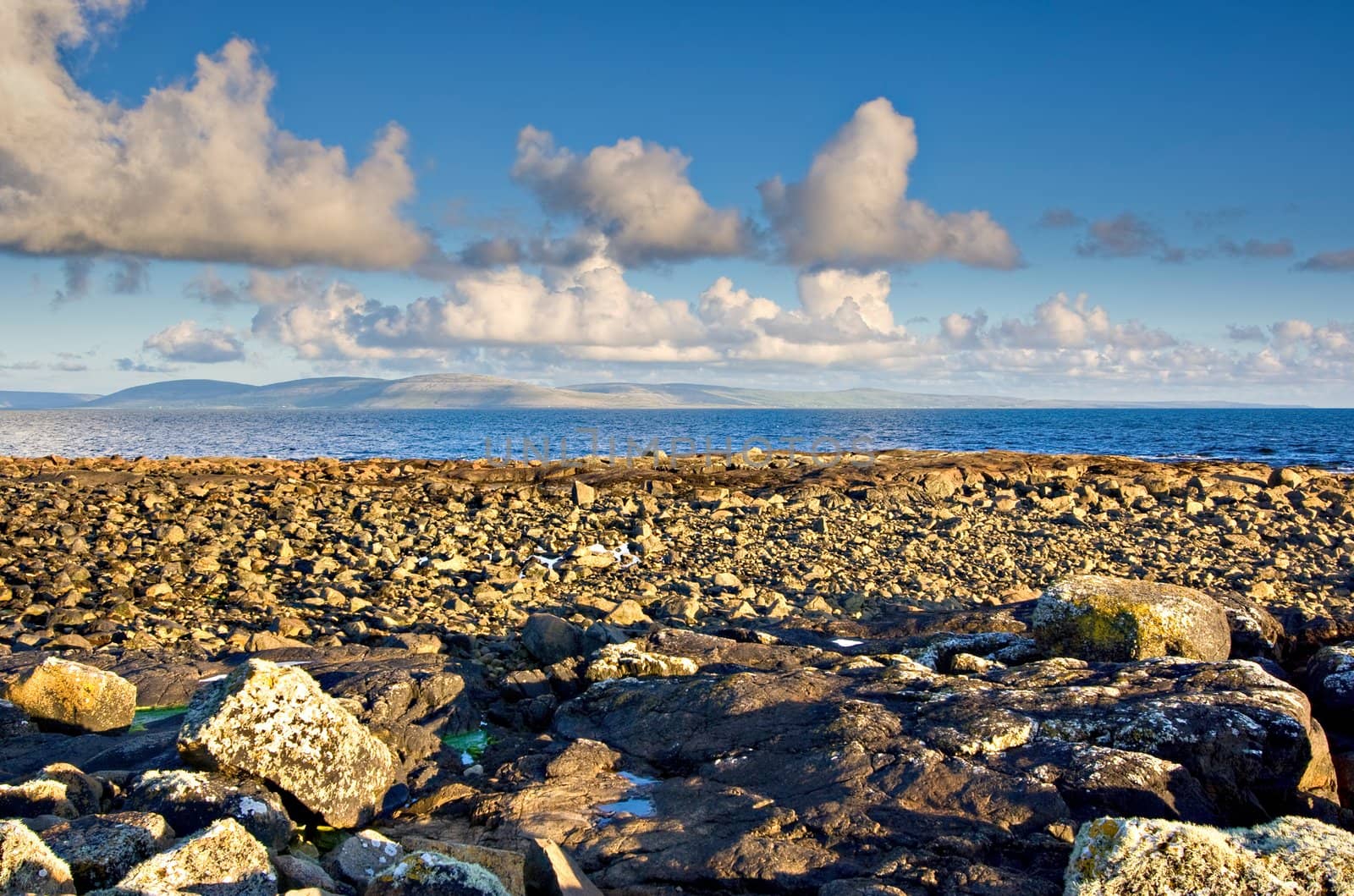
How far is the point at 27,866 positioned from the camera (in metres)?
4.44

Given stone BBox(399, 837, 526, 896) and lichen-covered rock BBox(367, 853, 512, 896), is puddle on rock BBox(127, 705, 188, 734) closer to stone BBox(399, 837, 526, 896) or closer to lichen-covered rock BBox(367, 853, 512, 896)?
stone BBox(399, 837, 526, 896)

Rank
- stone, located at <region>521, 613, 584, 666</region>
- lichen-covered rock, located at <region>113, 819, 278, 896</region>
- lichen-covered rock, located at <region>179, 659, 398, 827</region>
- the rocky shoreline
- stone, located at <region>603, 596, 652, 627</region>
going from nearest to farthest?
lichen-covered rock, located at <region>113, 819, 278, 896</region> → the rocky shoreline → lichen-covered rock, located at <region>179, 659, 398, 827</region> → stone, located at <region>521, 613, 584, 666</region> → stone, located at <region>603, 596, 652, 627</region>

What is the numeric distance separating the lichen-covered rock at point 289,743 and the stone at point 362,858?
0.91 metres

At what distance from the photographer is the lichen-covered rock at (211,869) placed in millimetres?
4504

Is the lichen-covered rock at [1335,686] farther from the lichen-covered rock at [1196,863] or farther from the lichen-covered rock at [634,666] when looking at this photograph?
the lichen-covered rock at [634,666]

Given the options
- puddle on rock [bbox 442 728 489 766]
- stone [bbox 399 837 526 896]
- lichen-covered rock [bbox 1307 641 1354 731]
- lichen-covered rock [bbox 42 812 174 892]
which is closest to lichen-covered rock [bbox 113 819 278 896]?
lichen-covered rock [bbox 42 812 174 892]

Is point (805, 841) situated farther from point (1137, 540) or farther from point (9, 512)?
point (9, 512)

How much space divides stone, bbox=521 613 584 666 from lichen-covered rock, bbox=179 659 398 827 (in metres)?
3.69

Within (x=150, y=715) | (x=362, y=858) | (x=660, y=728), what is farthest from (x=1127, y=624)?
(x=150, y=715)

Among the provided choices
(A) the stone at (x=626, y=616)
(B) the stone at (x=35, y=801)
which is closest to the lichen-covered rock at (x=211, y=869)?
(B) the stone at (x=35, y=801)

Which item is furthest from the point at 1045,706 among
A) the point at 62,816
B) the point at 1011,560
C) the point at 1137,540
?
the point at 1137,540

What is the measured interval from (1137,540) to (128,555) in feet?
67.4

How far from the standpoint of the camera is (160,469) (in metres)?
33.4

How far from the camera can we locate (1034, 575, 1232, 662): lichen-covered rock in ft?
28.6
